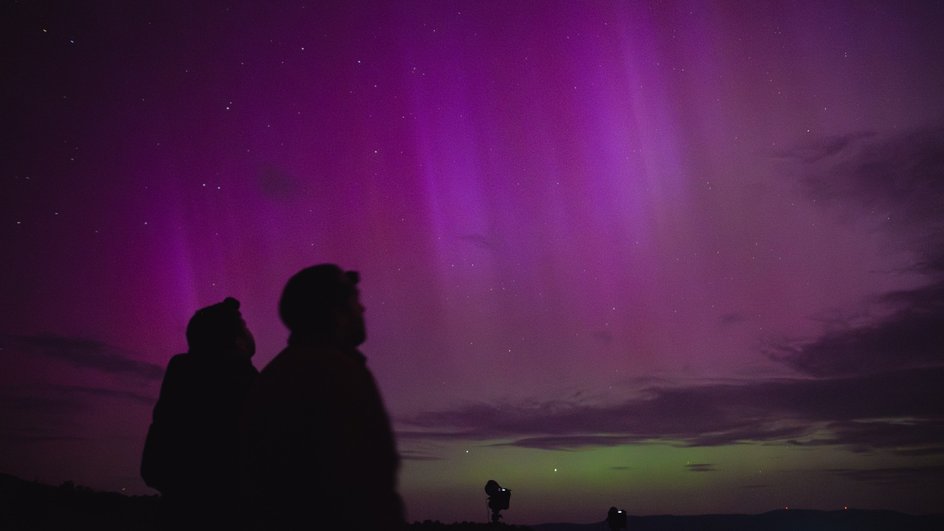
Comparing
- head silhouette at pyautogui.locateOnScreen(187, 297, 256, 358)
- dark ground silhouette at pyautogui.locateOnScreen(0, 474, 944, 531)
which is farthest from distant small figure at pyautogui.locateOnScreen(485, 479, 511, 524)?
head silhouette at pyautogui.locateOnScreen(187, 297, 256, 358)

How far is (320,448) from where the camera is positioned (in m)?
1.88

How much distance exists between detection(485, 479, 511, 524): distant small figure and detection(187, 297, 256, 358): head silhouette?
1046cm

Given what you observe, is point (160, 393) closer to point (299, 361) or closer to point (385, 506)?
point (299, 361)

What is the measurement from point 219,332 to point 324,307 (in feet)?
5.43

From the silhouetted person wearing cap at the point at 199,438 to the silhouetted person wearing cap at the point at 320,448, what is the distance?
148 centimetres

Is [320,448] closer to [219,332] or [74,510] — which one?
[219,332]

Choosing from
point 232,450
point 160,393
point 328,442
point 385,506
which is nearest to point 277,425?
point 328,442

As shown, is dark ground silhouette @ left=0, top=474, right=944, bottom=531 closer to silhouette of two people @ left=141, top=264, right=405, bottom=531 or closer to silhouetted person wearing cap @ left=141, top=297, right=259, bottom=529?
silhouetted person wearing cap @ left=141, top=297, right=259, bottom=529

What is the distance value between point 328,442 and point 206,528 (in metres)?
1.94

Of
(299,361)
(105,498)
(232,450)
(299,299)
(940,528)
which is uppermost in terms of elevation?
(299,299)

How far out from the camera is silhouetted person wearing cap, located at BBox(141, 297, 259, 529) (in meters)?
3.36

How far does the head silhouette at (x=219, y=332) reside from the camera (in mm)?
3555

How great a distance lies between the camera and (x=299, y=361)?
2.01 m

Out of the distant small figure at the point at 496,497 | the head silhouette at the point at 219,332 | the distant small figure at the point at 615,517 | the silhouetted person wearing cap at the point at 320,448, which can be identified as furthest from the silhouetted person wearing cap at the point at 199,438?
the distant small figure at the point at 615,517
